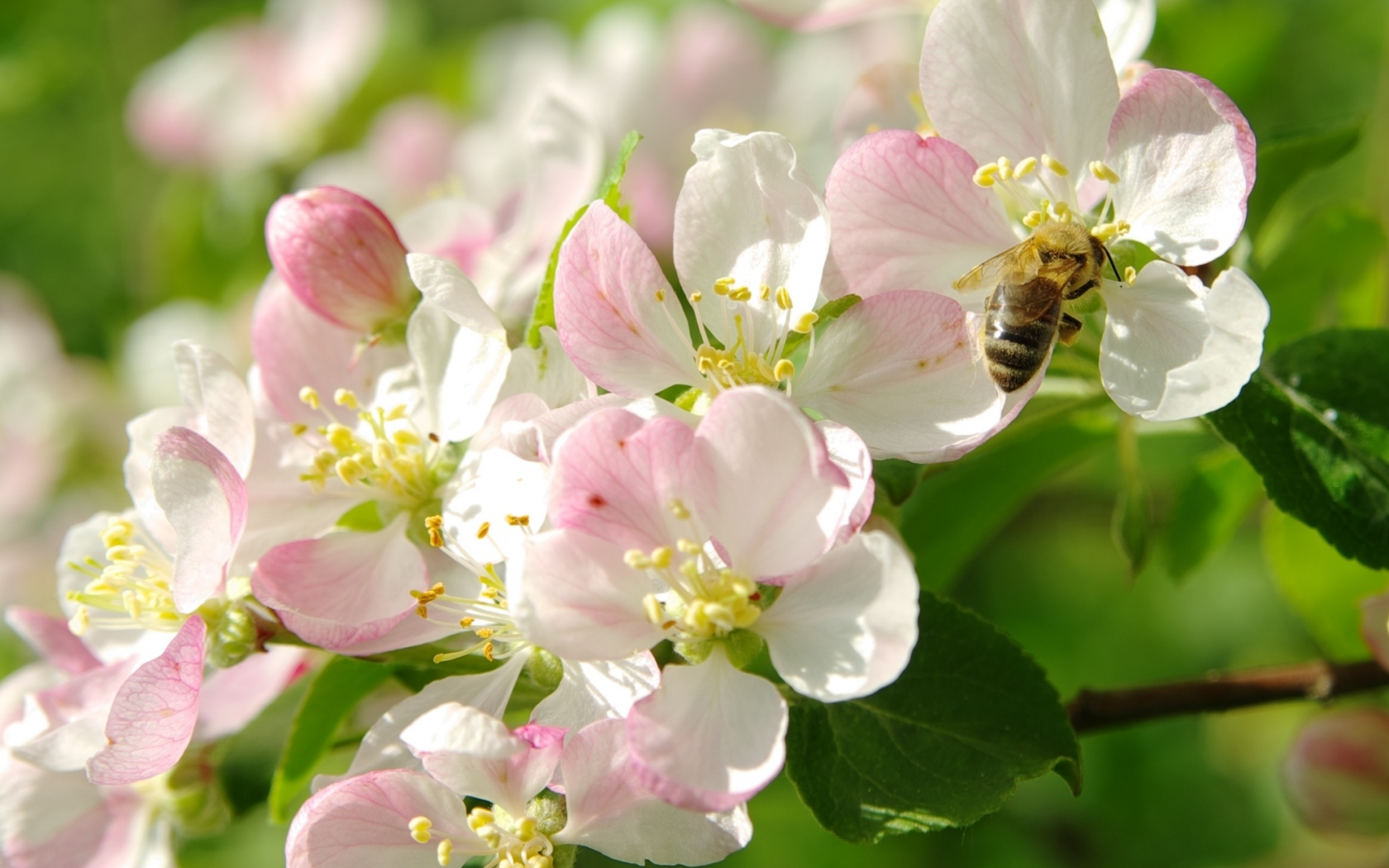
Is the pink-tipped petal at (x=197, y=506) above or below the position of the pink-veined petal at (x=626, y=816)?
above

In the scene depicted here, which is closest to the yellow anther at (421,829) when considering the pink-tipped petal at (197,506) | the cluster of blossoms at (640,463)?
the cluster of blossoms at (640,463)

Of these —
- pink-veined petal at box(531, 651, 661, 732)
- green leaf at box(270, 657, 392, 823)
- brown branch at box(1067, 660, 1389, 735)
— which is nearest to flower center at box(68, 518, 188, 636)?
green leaf at box(270, 657, 392, 823)

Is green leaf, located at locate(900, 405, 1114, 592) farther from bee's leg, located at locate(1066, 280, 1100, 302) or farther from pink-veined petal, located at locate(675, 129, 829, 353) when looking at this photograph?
pink-veined petal, located at locate(675, 129, 829, 353)

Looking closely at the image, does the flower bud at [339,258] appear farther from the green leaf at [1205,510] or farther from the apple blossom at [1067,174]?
the green leaf at [1205,510]

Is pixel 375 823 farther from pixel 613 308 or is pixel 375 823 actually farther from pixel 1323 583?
pixel 1323 583

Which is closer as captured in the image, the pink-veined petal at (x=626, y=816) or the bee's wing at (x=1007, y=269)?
the pink-veined petal at (x=626, y=816)

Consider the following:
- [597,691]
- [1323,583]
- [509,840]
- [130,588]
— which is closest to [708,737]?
[597,691]

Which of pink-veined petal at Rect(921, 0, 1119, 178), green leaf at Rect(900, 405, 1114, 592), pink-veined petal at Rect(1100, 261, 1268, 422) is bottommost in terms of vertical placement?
green leaf at Rect(900, 405, 1114, 592)
